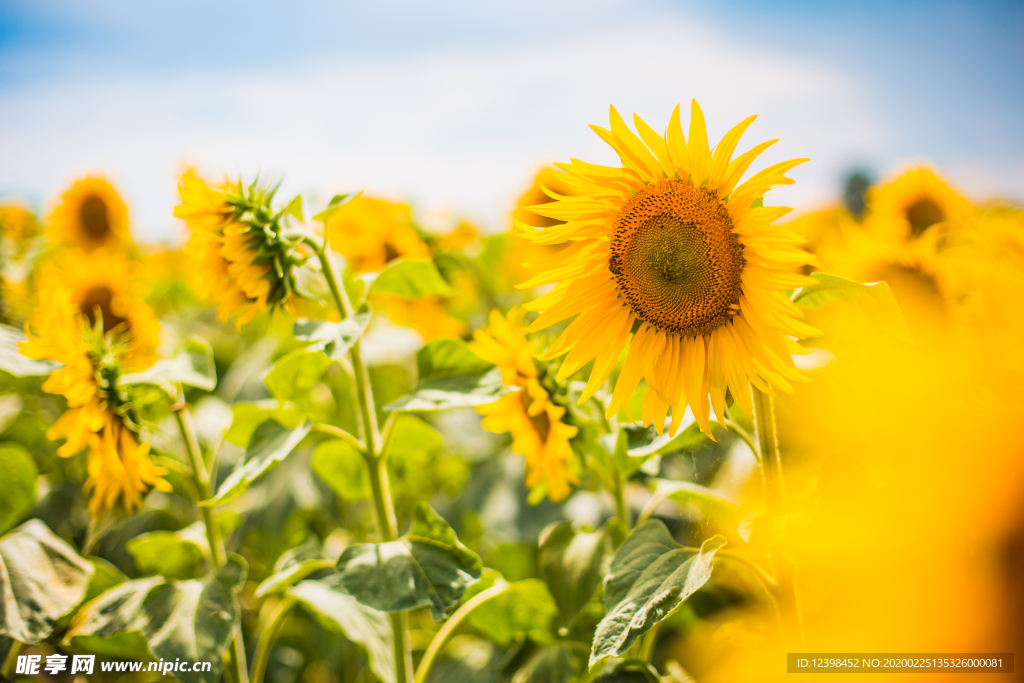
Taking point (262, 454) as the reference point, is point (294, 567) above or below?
below

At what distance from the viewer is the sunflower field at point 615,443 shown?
0.35 m

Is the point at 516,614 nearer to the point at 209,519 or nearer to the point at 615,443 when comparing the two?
the point at 615,443

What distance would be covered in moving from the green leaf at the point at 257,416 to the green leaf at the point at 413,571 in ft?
0.91

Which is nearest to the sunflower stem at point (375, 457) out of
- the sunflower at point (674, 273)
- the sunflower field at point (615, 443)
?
the sunflower field at point (615, 443)

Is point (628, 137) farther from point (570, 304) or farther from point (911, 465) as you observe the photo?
point (911, 465)

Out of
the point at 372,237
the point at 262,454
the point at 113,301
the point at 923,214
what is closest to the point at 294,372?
the point at 262,454

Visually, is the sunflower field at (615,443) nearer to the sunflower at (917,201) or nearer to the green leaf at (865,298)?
the green leaf at (865,298)

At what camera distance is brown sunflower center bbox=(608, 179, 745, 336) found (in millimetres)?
684

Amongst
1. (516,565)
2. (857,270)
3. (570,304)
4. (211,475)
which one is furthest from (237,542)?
(857,270)

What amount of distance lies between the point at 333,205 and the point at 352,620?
0.69 m

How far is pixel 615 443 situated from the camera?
88 centimetres

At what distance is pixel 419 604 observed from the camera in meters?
0.75

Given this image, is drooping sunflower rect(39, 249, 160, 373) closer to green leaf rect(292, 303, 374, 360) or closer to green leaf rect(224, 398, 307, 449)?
green leaf rect(224, 398, 307, 449)

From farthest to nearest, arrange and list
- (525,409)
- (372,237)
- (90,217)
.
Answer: (90,217)
(372,237)
(525,409)
